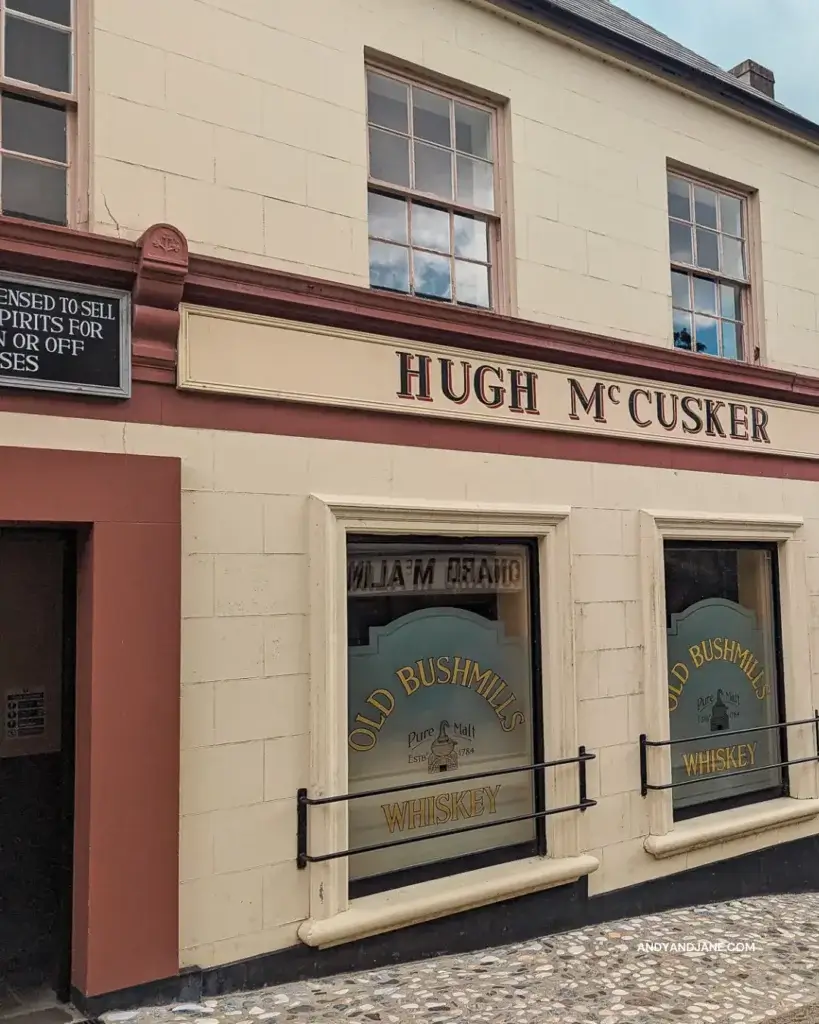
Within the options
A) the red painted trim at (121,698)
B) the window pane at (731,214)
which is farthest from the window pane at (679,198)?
the red painted trim at (121,698)

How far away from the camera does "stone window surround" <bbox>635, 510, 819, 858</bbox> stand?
22.7 ft

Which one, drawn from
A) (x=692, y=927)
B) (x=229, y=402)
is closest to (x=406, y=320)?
(x=229, y=402)

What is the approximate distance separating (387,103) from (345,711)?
413 cm

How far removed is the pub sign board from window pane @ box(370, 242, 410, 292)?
6.15 ft

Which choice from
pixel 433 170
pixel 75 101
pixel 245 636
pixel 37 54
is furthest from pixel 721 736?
pixel 37 54

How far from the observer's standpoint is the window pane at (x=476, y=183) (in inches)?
261

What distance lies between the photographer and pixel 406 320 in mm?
5832

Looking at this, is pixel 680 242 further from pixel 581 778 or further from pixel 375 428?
pixel 581 778

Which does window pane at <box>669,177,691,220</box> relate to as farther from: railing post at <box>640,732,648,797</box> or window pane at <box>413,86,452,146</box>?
railing post at <box>640,732,648,797</box>

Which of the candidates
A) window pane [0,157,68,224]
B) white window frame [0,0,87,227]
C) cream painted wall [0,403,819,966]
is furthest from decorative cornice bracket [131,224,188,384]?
window pane [0,157,68,224]

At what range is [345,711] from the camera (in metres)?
5.41

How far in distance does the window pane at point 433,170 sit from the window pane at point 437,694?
4.73 ft

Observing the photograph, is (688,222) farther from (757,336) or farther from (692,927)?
(692,927)

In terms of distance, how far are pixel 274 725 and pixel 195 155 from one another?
131 inches
